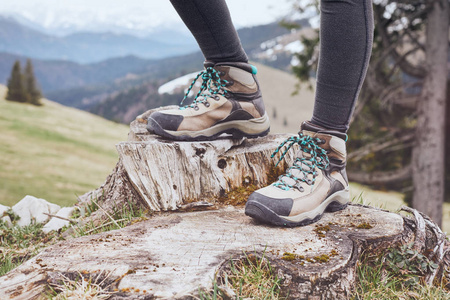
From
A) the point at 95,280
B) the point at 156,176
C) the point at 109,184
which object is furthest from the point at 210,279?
the point at 109,184

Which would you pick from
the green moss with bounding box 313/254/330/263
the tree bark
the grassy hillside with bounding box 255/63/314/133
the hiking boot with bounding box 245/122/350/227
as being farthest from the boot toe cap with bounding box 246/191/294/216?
the grassy hillside with bounding box 255/63/314/133

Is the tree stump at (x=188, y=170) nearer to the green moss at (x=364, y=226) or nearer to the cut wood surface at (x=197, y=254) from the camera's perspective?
the cut wood surface at (x=197, y=254)

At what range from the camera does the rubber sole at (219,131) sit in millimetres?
2395

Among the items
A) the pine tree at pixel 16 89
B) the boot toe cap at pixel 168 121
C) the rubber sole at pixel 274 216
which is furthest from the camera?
the pine tree at pixel 16 89

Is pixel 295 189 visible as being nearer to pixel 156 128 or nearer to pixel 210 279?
pixel 210 279

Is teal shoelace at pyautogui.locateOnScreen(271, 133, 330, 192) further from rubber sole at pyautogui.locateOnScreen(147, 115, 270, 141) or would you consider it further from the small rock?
the small rock

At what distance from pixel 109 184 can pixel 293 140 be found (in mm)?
1494

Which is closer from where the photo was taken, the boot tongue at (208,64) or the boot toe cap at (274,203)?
the boot toe cap at (274,203)

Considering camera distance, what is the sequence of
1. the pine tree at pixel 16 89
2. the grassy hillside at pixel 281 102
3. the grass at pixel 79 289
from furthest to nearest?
1. the grassy hillside at pixel 281 102
2. the pine tree at pixel 16 89
3. the grass at pixel 79 289

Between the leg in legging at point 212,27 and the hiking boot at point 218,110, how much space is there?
8 cm

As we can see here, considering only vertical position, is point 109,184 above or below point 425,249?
above

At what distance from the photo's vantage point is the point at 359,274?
1.80m

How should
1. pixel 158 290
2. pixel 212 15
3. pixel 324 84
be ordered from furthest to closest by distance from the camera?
1. pixel 212 15
2. pixel 324 84
3. pixel 158 290

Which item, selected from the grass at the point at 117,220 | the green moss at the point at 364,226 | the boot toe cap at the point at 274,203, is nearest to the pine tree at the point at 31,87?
the grass at the point at 117,220
